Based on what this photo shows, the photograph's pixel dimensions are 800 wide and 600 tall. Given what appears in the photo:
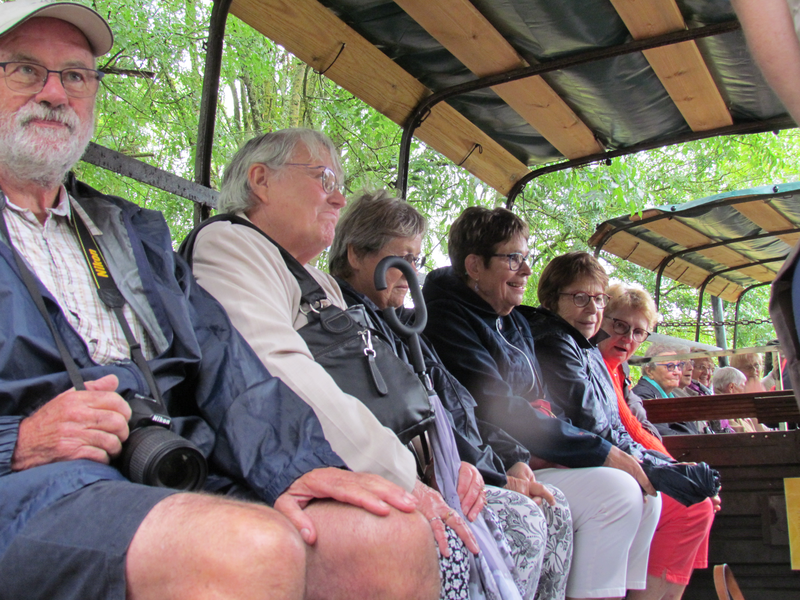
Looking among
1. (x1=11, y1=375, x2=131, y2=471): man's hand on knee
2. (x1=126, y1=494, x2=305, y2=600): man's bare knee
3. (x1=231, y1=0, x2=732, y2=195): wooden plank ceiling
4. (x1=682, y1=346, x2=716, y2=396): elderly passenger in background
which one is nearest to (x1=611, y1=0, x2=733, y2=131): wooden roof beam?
(x1=231, y1=0, x2=732, y2=195): wooden plank ceiling

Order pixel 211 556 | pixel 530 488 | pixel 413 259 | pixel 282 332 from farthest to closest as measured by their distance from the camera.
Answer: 1. pixel 413 259
2. pixel 530 488
3. pixel 282 332
4. pixel 211 556

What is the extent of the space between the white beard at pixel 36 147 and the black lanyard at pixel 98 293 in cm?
12

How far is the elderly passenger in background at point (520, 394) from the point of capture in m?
2.73

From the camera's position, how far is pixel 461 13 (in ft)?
9.78

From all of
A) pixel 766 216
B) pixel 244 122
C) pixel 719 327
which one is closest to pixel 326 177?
pixel 766 216

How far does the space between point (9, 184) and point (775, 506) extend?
3.72 metres

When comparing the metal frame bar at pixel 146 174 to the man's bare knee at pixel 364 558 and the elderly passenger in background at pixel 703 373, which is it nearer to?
the man's bare knee at pixel 364 558

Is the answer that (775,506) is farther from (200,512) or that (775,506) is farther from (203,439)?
(200,512)

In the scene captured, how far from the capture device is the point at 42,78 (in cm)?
185

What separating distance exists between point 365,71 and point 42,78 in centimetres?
172

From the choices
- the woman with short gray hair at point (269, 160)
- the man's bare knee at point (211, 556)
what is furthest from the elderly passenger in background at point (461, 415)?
the man's bare knee at point (211, 556)

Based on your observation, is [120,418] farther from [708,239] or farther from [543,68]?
[708,239]

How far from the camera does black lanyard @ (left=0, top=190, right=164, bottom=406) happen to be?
1482 mm

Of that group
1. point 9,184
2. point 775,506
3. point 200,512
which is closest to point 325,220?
point 9,184
